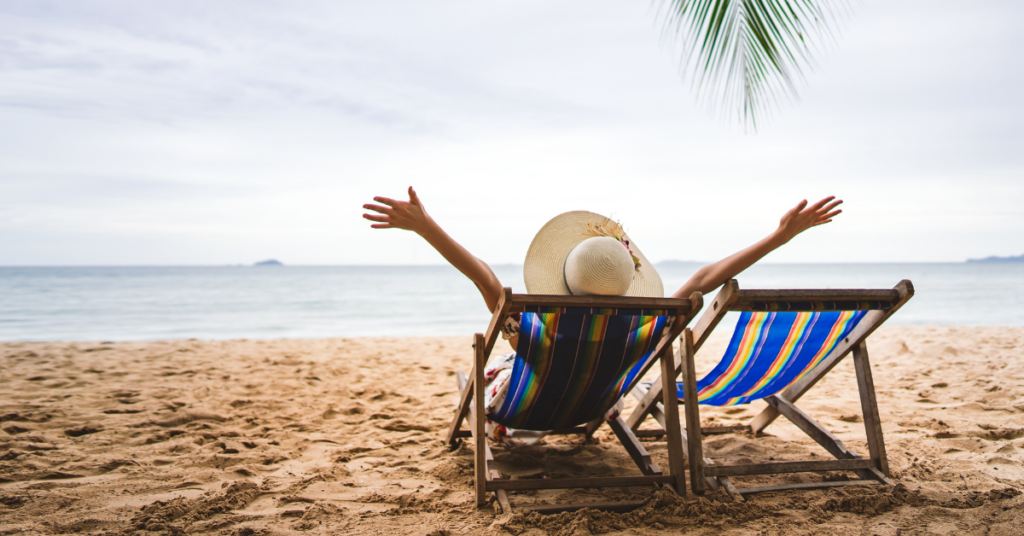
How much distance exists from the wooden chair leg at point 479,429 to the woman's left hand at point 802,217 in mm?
1365

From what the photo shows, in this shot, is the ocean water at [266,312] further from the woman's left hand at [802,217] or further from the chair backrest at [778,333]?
the woman's left hand at [802,217]

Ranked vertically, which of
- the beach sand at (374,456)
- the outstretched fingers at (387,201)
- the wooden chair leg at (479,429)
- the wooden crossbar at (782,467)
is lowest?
the beach sand at (374,456)

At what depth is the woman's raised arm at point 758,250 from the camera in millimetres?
2287

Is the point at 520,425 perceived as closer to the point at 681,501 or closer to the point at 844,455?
the point at 681,501

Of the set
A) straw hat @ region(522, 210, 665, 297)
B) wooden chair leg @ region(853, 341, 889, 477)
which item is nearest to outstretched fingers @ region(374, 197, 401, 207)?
straw hat @ region(522, 210, 665, 297)

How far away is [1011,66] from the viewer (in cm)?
977

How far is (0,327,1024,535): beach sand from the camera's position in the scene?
1.97 m

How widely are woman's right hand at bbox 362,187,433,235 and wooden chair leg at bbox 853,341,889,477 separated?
194cm

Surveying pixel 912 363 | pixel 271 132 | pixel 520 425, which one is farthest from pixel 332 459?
pixel 271 132

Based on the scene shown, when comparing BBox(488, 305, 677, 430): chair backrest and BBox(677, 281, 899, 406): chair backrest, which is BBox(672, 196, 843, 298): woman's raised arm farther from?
BBox(488, 305, 677, 430): chair backrest

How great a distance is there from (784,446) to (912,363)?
124 inches

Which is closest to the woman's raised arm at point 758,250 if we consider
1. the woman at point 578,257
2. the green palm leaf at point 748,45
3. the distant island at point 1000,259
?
the woman at point 578,257

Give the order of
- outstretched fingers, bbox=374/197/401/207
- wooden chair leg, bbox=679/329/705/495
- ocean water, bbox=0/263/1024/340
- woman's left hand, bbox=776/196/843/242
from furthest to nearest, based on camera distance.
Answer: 1. ocean water, bbox=0/263/1024/340
2. woman's left hand, bbox=776/196/843/242
3. wooden chair leg, bbox=679/329/705/495
4. outstretched fingers, bbox=374/197/401/207

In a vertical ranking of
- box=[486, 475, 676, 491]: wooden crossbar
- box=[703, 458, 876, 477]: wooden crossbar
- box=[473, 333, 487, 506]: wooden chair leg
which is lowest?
box=[486, 475, 676, 491]: wooden crossbar
